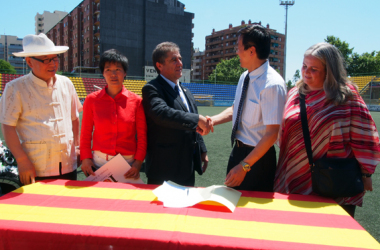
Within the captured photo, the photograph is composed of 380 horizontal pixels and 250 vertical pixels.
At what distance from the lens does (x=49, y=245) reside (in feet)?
3.37

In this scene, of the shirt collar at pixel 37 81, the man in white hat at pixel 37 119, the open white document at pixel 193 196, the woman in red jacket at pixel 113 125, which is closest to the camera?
the open white document at pixel 193 196

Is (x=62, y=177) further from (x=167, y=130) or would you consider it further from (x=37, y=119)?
(x=167, y=130)

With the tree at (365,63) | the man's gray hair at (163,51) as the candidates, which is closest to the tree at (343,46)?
the tree at (365,63)

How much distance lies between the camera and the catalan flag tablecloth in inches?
38.4

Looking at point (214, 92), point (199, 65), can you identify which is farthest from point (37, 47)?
point (199, 65)

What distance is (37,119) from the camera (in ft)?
5.84

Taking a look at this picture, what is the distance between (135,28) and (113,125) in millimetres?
38336

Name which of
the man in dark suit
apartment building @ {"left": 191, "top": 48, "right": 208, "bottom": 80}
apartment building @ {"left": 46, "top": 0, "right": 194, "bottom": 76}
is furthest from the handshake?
apartment building @ {"left": 191, "top": 48, "right": 208, "bottom": 80}

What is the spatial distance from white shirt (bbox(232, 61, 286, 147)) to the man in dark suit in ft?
0.88

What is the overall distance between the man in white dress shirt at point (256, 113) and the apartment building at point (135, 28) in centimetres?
3574

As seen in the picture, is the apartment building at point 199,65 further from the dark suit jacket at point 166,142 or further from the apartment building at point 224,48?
the dark suit jacket at point 166,142

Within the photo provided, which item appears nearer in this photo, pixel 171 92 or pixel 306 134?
pixel 306 134

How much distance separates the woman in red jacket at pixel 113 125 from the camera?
1.92 meters

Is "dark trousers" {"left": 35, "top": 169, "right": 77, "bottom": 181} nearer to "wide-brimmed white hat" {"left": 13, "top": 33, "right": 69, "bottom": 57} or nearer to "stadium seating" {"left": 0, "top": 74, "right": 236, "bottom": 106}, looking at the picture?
"wide-brimmed white hat" {"left": 13, "top": 33, "right": 69, "bottom": 57}
